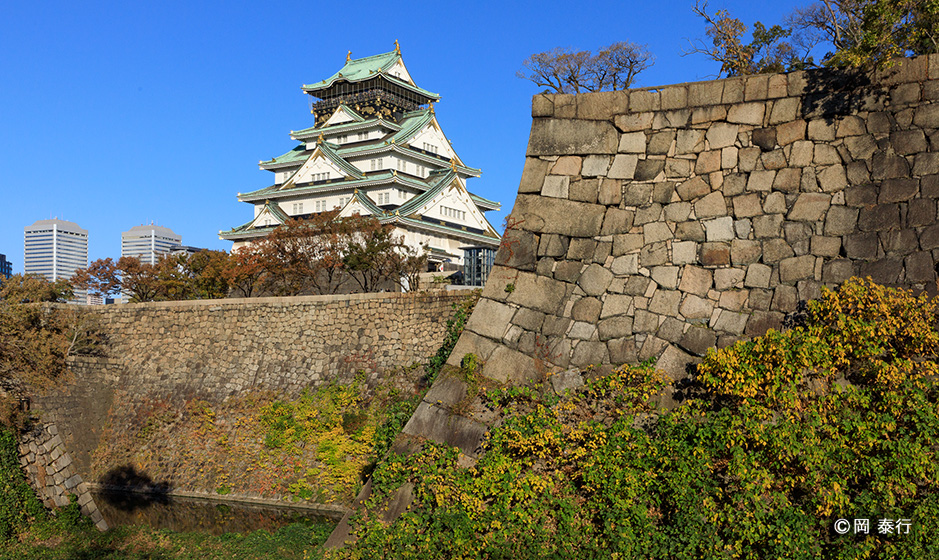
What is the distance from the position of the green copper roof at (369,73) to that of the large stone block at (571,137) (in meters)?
34.3

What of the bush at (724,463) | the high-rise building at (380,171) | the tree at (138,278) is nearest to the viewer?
the bush at (724,463)

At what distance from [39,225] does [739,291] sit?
212573mm

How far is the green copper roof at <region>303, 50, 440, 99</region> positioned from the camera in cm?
4062

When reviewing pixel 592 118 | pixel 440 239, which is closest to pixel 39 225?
pixel 440 239

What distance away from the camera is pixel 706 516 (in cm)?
591

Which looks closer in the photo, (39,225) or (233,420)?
(233,420)

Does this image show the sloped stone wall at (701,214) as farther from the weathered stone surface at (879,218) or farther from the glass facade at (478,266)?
the glass facade at (478,266)

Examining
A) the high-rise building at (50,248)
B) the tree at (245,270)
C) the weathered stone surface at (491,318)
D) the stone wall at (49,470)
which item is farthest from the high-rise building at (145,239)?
the weathered stone surface at (491,318)

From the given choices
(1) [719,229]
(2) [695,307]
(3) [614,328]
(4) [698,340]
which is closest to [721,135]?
(1) [719,229]

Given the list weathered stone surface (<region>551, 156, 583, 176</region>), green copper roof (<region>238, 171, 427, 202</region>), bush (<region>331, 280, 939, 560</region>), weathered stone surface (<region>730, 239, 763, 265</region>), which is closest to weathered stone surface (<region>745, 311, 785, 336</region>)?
bush (<region>331, 280, 939, 560</region>)

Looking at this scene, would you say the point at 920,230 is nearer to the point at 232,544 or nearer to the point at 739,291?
the point at 739,291

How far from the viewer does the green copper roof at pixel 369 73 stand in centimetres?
4062

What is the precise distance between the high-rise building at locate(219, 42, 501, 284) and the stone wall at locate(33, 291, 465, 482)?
12372 millimetres

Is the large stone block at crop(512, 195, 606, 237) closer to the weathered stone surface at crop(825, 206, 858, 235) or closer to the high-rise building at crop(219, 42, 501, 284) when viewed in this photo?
the weathered stone surface at crop(825, 206, 858, 235)
